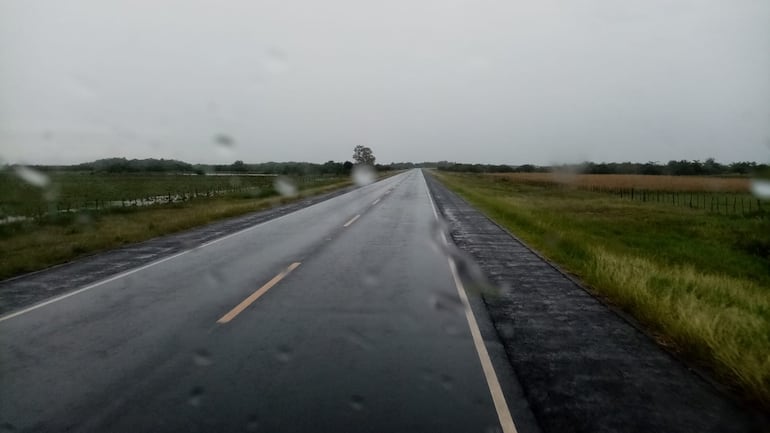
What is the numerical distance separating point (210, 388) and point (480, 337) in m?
2.84

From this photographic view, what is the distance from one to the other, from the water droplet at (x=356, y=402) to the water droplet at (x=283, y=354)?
995 mm

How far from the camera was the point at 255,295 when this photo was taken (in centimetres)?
678

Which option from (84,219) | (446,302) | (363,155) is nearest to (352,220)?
(446,302)

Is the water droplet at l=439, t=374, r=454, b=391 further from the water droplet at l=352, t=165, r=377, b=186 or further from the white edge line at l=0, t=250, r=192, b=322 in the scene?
the water droplet at l=352, t=165, r=377, b=186

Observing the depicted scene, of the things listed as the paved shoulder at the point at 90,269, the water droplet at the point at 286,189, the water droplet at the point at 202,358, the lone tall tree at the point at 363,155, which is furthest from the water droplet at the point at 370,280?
the lone tall tree at the point at 363,155

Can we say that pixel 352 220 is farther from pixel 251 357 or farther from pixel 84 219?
pixel 251 357

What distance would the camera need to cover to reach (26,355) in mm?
4594

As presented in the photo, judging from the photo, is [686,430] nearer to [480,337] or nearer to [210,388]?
[480,337]

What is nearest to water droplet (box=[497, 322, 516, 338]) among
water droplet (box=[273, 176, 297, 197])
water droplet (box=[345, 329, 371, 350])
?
water droplet (box=[345, 329, 371, 350])

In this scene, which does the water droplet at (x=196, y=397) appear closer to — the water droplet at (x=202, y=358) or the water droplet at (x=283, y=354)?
→ the water droplet at (x=202, y=358)

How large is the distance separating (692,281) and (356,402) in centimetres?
704

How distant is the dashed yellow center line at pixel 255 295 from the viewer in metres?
5.73

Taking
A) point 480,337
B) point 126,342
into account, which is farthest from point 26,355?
point 480,337

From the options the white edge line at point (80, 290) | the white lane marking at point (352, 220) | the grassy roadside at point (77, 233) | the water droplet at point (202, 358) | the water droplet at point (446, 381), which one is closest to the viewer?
the water droplet at point (446, 381)
